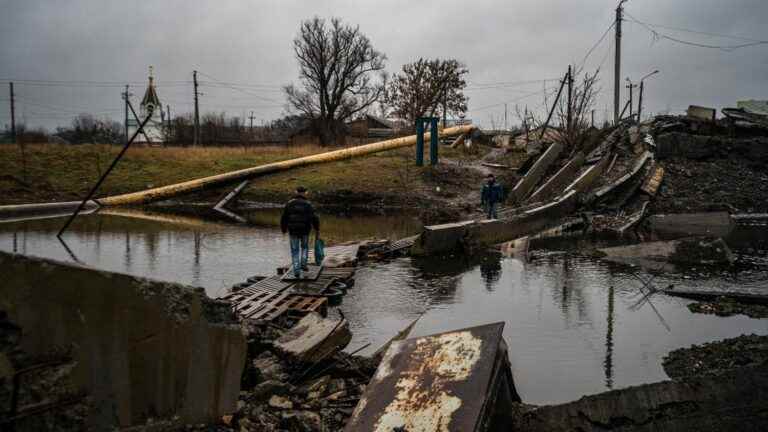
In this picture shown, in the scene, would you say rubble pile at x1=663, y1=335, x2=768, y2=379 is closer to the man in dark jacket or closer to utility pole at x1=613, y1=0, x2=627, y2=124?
the man in dark jacket

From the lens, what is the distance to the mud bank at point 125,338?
10.1 feet

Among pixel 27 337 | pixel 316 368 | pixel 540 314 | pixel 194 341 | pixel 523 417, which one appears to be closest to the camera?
pixel 27 337

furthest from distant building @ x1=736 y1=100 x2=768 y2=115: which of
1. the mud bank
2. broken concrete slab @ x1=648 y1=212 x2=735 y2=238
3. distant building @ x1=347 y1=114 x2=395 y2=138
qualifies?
the mud bank

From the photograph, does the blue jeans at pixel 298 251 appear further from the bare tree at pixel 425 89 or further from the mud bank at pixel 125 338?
the bare tree at pixel 425 89

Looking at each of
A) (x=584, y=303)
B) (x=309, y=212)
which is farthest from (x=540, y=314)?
(x=309, y=212)

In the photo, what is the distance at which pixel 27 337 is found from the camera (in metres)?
3.06

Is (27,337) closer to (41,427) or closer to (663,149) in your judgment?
(41,427)

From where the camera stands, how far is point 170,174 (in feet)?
100

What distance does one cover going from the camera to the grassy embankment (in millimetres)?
27281

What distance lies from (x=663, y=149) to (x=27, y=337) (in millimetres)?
27699

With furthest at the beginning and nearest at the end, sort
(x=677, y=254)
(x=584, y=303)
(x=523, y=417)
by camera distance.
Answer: (x=677, y=254) < (x=584, y=303) < (x=523, y=417)

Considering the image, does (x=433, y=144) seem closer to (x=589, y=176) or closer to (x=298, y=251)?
(x=589, y=176)

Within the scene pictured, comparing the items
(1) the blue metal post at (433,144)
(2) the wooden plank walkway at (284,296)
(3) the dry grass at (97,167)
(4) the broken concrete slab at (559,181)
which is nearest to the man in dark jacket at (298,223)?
(2) the wooden plank walkway at (284,296)

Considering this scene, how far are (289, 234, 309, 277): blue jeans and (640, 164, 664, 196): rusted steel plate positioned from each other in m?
16.9
